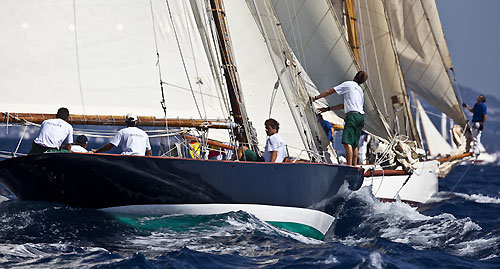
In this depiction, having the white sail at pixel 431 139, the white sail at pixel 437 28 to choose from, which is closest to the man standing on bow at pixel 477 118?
the white sail at pixel 437 28

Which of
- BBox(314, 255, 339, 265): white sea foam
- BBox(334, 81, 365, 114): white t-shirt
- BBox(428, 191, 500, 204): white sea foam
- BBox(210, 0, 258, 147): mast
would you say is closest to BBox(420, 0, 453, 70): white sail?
BBox(428, 191, 500, 204): white sea foam

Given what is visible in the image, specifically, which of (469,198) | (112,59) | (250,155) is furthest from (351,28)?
(250,155)

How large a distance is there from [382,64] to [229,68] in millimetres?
8391

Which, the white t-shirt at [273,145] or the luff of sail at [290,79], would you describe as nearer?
the white t-shirt at [273,145]

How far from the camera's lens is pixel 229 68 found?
13102 millimetres

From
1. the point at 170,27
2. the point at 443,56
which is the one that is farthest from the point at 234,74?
the point at 443,56

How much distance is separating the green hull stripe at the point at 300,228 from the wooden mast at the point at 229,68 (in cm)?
159

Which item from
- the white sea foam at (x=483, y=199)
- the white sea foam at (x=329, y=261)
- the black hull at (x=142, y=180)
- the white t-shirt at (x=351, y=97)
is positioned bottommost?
the white sea foam at (x=483, y=199)

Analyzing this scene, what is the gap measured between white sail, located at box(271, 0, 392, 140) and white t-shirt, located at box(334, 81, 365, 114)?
1431 millimetres

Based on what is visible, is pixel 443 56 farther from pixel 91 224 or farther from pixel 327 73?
pixel 91 224

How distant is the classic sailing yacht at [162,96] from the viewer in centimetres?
1109

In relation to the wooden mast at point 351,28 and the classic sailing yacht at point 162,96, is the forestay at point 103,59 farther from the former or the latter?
the wooden mast at point 351,28

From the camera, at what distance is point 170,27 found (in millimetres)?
13453

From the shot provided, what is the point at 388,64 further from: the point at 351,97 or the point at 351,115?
the point at 351,115
